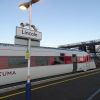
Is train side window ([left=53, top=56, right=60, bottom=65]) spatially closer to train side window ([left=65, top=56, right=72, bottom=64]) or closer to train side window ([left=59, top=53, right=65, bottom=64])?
train side window ([left=59, top=53, right=65, bottom=64])

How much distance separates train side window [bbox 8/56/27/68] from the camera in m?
18.5

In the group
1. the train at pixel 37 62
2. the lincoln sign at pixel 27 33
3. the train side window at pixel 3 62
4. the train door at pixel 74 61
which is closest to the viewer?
the lincoln sign at pixel 27 33

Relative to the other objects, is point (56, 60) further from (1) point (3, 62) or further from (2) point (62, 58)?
(1) point (3, 62)

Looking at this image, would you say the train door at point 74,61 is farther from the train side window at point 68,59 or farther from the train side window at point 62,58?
the train side window at point 62,58

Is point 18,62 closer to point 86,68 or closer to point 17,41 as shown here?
point 17,41

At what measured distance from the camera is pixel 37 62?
22.0 metres

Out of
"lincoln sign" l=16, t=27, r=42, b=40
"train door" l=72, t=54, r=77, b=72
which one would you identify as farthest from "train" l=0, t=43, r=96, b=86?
"lincoln sign" l=16, t=27, r=42, b=40

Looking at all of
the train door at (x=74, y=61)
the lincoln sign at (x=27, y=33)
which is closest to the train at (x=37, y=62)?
the train door at (x=74, y=61)

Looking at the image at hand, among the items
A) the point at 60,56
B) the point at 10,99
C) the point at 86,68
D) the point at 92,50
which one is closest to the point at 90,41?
the point at 92,50

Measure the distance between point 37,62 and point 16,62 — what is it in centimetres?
326

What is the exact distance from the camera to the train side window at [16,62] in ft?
60.7

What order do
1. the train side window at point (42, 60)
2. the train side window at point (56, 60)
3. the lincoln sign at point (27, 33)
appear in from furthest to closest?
1. the train side window at point (56, 60)
2. the train side window at point (42, 60)
3. the lincoln sign at point (27, 33)

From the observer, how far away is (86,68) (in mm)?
33062

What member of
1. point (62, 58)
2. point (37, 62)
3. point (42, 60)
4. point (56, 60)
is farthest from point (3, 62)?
point (62, 58)
